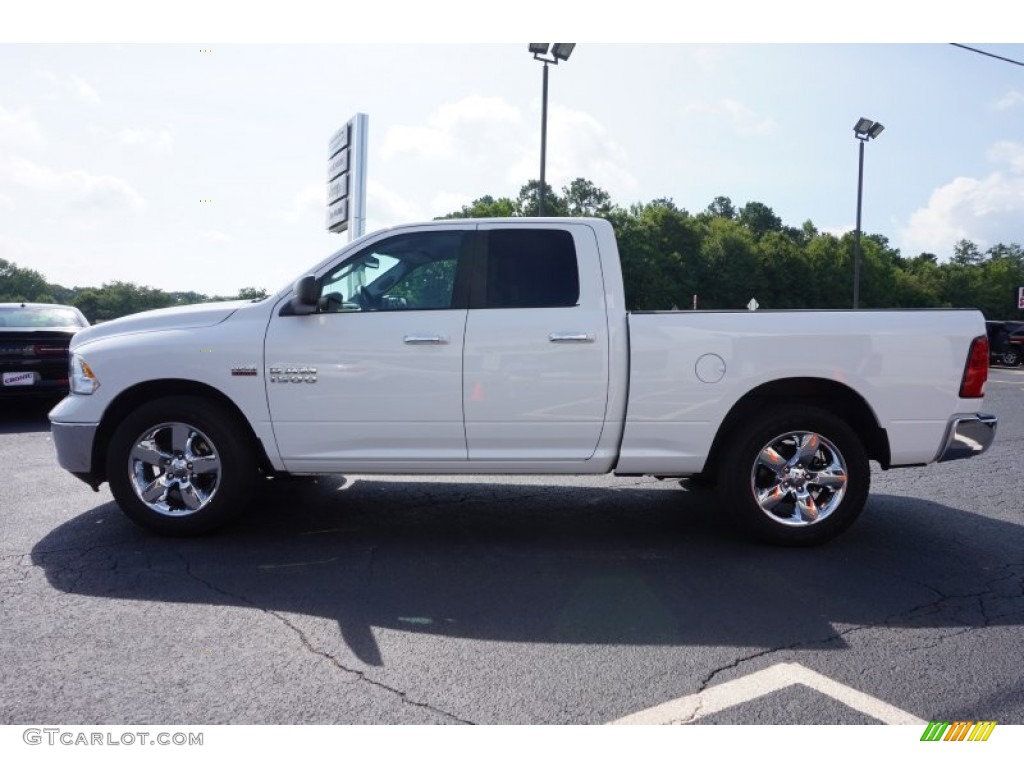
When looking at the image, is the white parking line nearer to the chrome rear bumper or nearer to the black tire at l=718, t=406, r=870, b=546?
the black tire at l=718, t=406, r=870, b=546

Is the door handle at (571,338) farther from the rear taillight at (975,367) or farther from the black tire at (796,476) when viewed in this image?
the rear taillight at (975,367)

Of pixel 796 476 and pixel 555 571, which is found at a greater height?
pixel 796 476

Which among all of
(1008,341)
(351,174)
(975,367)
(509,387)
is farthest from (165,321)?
(1008,341)

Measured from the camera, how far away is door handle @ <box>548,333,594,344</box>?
468cm

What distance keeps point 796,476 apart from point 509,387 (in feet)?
6.10

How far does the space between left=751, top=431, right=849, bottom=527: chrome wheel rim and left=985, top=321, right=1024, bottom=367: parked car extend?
25.7 m

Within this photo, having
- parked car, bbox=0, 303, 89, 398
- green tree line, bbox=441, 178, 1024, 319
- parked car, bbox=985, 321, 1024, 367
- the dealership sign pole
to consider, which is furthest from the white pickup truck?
green tree line, bbox=441, 178, 1024, 319

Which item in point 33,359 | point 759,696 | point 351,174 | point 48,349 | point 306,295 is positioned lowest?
point 759,696

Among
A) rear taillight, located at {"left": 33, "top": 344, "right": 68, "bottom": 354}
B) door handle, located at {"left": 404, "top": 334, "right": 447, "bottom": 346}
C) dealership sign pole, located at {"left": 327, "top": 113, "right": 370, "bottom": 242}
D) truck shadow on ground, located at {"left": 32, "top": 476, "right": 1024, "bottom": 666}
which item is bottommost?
truck shadow on ground, located at {"left": 32, "top": 476, "right": 1024, "bottom": 666}

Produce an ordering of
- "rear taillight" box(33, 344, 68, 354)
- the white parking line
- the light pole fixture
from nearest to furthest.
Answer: the white parking line < "rear taillight" box(33, 344, 68, 354) < the light pole fixture

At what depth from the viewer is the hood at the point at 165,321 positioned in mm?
4891

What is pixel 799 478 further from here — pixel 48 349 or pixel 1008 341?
pixel 1008 341

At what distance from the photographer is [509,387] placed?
4.71 meters

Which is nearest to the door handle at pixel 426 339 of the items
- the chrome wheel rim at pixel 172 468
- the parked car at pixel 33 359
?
the chrome wheel rim at pixel 172 468
